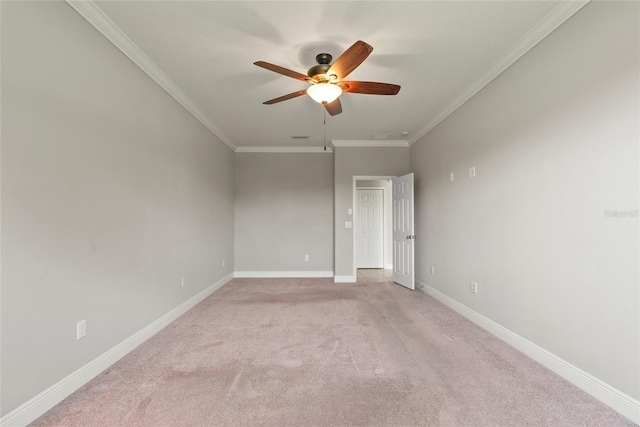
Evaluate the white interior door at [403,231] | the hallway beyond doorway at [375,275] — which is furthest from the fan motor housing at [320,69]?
the hallway beyond doorway at [375,275]

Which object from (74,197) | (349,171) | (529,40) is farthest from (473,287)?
(74,197)

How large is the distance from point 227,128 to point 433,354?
4.05 meters

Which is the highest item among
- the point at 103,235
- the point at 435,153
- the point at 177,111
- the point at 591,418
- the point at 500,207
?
the point at 177,111

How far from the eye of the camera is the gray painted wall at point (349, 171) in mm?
5113

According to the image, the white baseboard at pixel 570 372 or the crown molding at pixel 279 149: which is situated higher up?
the crown molding at pixel 279 149

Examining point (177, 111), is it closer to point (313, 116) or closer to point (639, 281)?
point (313, 116)

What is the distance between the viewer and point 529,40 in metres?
2.18

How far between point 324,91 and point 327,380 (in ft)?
7.20

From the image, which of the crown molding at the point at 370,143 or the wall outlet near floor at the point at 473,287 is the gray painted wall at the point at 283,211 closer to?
the crown molding at the point at 370,143

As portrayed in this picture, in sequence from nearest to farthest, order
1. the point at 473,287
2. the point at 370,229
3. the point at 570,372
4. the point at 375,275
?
the point at 570,372
the point at 473,287
the point at 375,275
the point at 370,229

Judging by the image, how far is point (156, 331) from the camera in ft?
8.95

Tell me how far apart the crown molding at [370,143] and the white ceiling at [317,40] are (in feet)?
5.03

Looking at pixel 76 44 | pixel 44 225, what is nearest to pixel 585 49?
pixel 76 44

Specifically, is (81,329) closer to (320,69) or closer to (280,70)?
(280,70)
